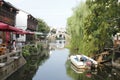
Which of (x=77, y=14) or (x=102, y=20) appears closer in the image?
(x=102, y=20)

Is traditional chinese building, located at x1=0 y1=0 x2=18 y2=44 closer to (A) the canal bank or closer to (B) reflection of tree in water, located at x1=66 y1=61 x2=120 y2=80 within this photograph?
(A) the canal bank

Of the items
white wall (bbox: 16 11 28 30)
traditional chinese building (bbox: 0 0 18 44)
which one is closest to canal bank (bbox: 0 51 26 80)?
traditional chinese building (bbox: 0 0 18 44)

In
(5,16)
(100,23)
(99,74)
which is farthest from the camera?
(5,16)

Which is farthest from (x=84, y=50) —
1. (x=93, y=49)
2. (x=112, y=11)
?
(x=112, y=11)

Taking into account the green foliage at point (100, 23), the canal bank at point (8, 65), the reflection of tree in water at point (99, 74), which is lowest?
the reflection of tree in water at point (99, 74)

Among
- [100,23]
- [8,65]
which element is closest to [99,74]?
[100,23]

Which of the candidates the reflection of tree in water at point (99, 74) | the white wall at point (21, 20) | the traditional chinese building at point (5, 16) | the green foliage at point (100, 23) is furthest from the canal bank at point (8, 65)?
the white wall at point (21, 20)

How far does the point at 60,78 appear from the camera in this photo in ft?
104

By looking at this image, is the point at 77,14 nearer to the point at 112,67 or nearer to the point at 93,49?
the point at 93,49

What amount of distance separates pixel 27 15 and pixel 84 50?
96.8 ft

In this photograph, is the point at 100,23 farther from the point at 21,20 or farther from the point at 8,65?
the point at 21,20

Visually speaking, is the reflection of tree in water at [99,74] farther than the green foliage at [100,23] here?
No

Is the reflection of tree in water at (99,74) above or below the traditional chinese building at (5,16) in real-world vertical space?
below

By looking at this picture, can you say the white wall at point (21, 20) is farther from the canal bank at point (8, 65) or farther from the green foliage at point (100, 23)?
the canal bank at point (8, 65)
